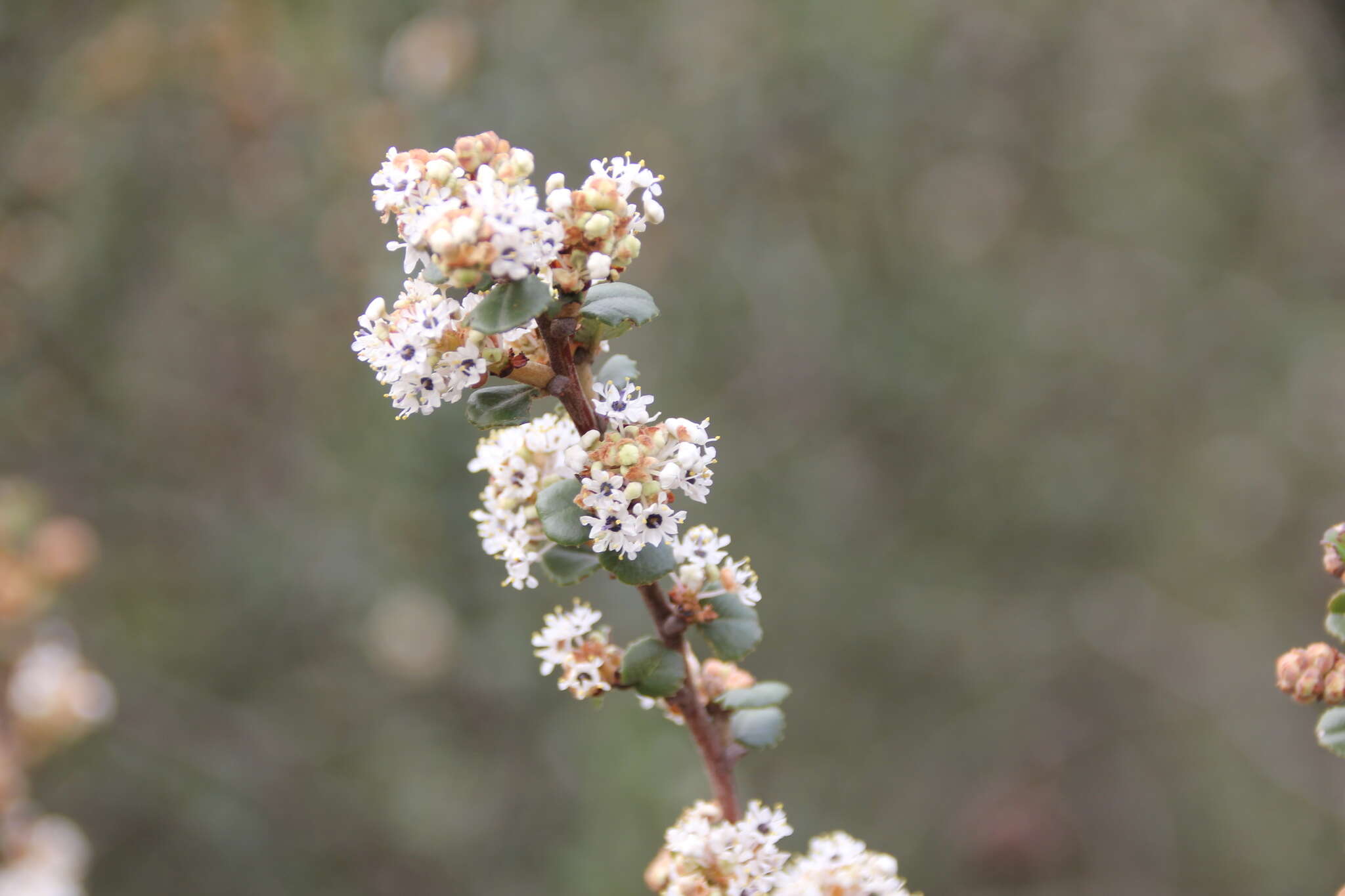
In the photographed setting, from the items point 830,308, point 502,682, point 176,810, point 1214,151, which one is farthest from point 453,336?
point 1214,151

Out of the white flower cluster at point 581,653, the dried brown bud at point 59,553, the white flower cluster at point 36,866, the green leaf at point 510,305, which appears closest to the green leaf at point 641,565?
the white flower cluster at point 581,653

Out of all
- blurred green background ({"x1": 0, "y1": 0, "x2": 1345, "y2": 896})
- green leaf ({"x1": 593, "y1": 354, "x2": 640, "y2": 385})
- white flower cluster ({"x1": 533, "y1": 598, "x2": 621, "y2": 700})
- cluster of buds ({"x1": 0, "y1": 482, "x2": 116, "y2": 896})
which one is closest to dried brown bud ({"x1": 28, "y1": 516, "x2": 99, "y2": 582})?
cluster of buds ({"x1": 0, "y1": 482, "x2": 116, "y2": 896})

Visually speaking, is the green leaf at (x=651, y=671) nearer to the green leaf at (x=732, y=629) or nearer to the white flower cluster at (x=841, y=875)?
the green leaf at (x=732, y=629)

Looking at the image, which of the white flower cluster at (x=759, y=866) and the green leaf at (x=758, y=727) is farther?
the green leaf at (x=758, y=727)

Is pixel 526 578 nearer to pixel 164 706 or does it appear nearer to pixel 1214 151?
pixel 164 706

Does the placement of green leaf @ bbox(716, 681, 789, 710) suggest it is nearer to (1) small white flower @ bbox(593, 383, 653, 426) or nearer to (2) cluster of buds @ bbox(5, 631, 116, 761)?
(1) small white flower @ bbox(593, 383, 653, 426)
